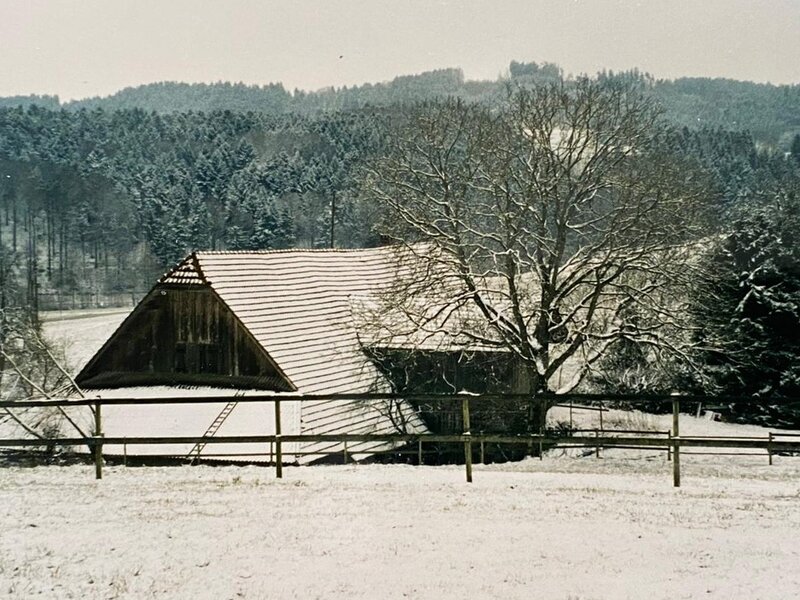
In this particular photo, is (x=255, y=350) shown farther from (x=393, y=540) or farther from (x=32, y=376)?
(x=393, y=540)

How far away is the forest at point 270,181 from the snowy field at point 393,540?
1418 cm

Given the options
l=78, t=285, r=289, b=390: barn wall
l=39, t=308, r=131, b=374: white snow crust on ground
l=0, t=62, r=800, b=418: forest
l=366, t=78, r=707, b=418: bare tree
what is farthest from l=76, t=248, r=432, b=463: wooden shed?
l=39, t=308, r=131, b=374: white snow crust on ground

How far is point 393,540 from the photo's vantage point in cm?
684

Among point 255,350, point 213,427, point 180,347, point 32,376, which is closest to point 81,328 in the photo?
point 32,376

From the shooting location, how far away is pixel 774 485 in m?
10.3

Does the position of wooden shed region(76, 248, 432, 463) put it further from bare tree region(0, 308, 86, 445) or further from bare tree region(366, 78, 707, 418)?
bare tree region(366, 78, 707, 418)

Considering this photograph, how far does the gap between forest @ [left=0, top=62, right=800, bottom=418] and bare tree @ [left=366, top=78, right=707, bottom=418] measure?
4.05 ft

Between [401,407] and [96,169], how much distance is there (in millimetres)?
62964

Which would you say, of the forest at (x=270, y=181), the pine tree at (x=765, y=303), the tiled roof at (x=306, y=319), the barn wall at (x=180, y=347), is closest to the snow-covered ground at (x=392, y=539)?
the tiled roof at (x=306, y=319)

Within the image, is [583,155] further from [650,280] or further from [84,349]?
[84,349]

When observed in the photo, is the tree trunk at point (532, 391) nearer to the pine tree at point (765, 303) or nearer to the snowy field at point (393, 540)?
the snowy field at point (393, 540)

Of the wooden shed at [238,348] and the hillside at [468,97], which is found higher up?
the hillside at [468,97]

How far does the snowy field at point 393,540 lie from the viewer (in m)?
5.89

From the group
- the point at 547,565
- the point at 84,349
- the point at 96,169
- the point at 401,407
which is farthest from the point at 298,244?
the point at 547,565
